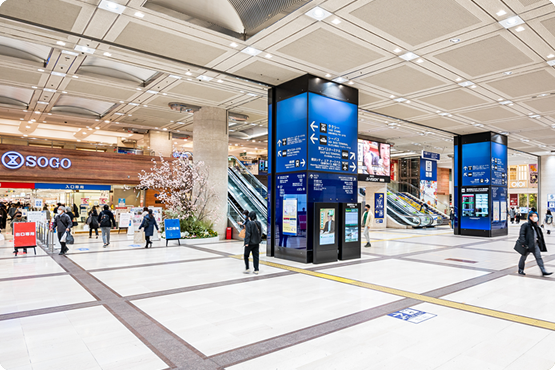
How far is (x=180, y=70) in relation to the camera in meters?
9.37

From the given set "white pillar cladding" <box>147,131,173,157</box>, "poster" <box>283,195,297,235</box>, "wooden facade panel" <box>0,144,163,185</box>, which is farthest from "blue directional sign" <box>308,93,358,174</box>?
"white pillar cladding" <box>147,131,173,157</box>

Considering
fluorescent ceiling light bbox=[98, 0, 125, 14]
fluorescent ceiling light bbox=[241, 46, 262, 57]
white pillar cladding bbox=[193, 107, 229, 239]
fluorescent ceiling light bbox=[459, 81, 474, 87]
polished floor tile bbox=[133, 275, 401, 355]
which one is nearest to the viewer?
polished floor tile bbox=[133, 275, 401, 355]

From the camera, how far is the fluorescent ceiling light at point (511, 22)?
6.44 m

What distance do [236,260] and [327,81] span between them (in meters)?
5.16

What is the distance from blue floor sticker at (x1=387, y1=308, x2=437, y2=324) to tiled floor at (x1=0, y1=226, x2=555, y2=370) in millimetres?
117

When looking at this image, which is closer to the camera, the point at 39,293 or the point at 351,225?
the point at 39,293

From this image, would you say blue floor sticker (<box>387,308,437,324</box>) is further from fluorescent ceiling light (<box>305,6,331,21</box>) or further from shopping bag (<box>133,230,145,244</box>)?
shopping bag (<box>133,230,145,244</box>)

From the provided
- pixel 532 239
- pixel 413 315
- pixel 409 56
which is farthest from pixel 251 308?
pixel 409 56

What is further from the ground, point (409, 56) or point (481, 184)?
point (409, 56)

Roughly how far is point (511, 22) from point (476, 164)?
11.4 meters

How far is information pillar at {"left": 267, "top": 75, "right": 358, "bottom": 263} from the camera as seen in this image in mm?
8883

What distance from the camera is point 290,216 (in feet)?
30.1

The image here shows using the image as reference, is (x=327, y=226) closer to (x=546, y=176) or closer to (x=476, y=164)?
(x=476, y=164)

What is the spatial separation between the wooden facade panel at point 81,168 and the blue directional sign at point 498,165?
50.9 feet
